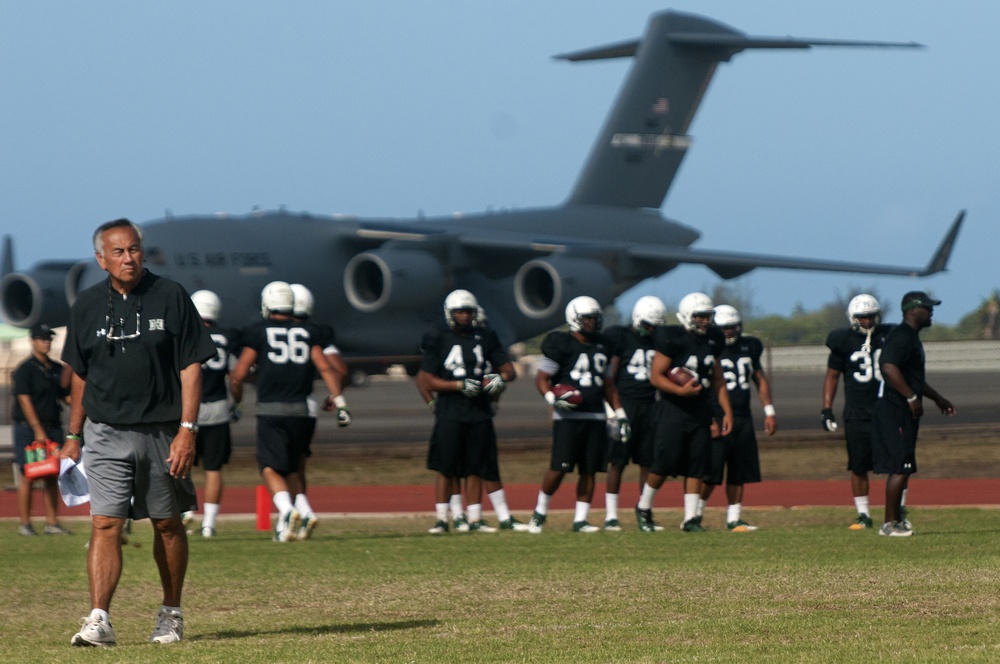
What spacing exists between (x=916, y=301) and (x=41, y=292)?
73.9 feet

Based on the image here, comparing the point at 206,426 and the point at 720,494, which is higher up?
the point at 206,426

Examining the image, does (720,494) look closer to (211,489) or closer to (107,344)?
(211,489)

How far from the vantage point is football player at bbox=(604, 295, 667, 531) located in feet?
41.2

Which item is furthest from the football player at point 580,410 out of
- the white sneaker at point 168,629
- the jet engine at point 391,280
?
the jet engine at point 391,280

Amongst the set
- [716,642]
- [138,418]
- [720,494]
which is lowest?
[720,494]

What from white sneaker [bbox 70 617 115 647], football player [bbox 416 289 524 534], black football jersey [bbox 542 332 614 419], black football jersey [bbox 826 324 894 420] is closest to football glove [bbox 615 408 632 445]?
black football jersey [bbox 542 332 614 419]

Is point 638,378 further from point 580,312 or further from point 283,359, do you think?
point 283,359

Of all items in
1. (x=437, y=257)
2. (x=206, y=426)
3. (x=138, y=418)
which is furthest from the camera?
(x=437, y=257)

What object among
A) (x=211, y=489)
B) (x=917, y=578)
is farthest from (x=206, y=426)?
(x=917, y=578)

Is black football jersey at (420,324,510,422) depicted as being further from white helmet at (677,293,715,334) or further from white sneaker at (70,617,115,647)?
white sneaker at (70,617,115,647)

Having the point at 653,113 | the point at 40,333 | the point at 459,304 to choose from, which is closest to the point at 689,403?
the point at 459,304

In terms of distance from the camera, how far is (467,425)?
1177 cm

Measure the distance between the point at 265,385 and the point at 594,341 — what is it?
2476 millimetres

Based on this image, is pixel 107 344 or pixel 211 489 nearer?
pixel 107 344
